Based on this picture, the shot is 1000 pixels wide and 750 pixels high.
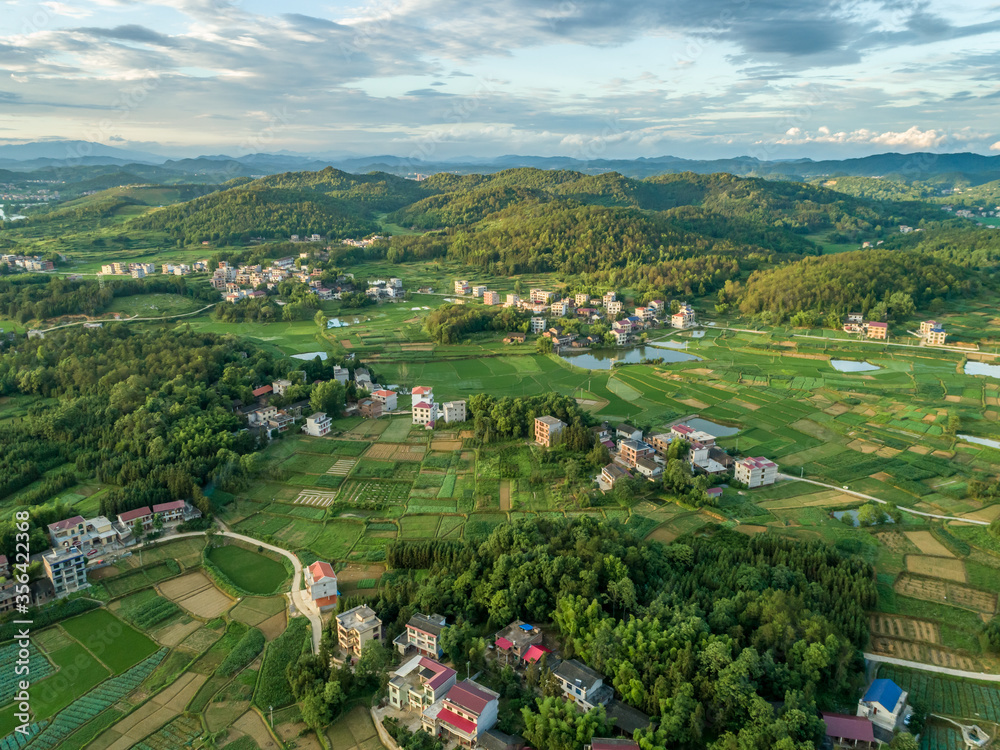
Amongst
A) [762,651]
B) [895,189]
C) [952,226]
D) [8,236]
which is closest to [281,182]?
[8,236]

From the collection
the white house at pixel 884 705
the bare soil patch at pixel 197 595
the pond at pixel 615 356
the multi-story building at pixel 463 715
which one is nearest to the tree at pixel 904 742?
the white house at pixel 884 705

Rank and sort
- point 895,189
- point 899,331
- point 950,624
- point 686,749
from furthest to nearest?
point 895,189 → point 899,331 → point 950,624 → point 686,749

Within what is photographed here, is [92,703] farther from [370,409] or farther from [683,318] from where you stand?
[683,318]

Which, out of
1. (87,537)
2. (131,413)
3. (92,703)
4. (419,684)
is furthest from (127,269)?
(419,684)

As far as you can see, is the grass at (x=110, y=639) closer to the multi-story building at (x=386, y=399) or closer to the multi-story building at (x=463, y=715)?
the multi-story building at (x=463, y=715)

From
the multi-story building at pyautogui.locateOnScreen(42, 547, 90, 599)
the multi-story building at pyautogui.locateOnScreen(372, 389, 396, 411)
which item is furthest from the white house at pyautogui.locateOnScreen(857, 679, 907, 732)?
the multi-story building at pyautogui.locateOnScreen(372, 389, 396, 411)

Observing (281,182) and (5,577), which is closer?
(5,577)

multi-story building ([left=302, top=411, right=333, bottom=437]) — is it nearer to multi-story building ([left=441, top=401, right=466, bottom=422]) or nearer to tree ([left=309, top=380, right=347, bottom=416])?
tree ([left=309, top=380, right=347, bottom=416])

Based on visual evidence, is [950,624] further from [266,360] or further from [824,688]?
[266,360]
